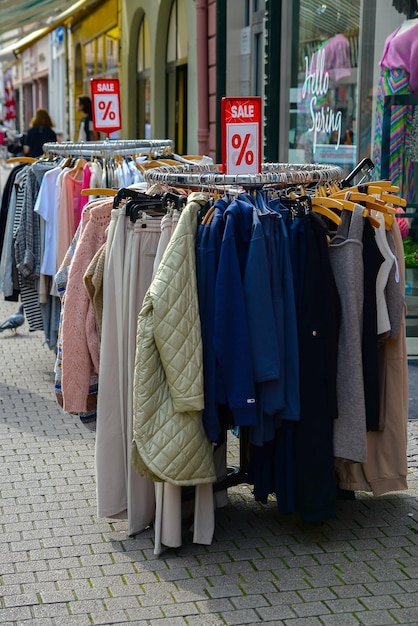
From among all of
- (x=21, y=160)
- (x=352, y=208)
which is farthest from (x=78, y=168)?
(x=352, y=208)

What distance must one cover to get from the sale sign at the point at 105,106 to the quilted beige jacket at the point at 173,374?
451 cm

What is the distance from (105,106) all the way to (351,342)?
485cm

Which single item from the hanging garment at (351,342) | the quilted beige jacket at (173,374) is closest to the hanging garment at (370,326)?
the hanging garment at (351,342)

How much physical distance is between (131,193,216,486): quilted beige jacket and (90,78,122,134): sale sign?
4.51m

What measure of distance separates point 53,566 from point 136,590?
42cm

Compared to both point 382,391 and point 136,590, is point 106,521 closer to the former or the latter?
point 136,590

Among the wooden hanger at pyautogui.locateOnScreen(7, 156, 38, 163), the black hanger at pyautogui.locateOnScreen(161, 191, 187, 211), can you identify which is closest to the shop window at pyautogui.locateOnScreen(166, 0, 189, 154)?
the wooden hanger at pyautogui.locateOnScreen(7, 156, 38, 163)

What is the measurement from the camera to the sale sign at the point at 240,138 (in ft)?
15.1

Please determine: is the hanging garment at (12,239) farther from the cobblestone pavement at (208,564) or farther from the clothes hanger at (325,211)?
the clothes hanger at (325,211)

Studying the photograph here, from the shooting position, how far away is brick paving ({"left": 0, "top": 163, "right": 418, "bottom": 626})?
3.75 meters

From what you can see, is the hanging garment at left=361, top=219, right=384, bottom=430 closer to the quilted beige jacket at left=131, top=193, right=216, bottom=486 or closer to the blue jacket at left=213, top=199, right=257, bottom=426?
the blue jacket at left=213, top=199, right=257, bottom=426

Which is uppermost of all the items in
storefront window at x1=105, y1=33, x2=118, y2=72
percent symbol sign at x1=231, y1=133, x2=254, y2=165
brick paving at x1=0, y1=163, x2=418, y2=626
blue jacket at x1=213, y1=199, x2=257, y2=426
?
storefront window at x1=105, y1=33, x2=118, y2=72

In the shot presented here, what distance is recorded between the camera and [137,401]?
4109 millimetres

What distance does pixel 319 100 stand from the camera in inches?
376
